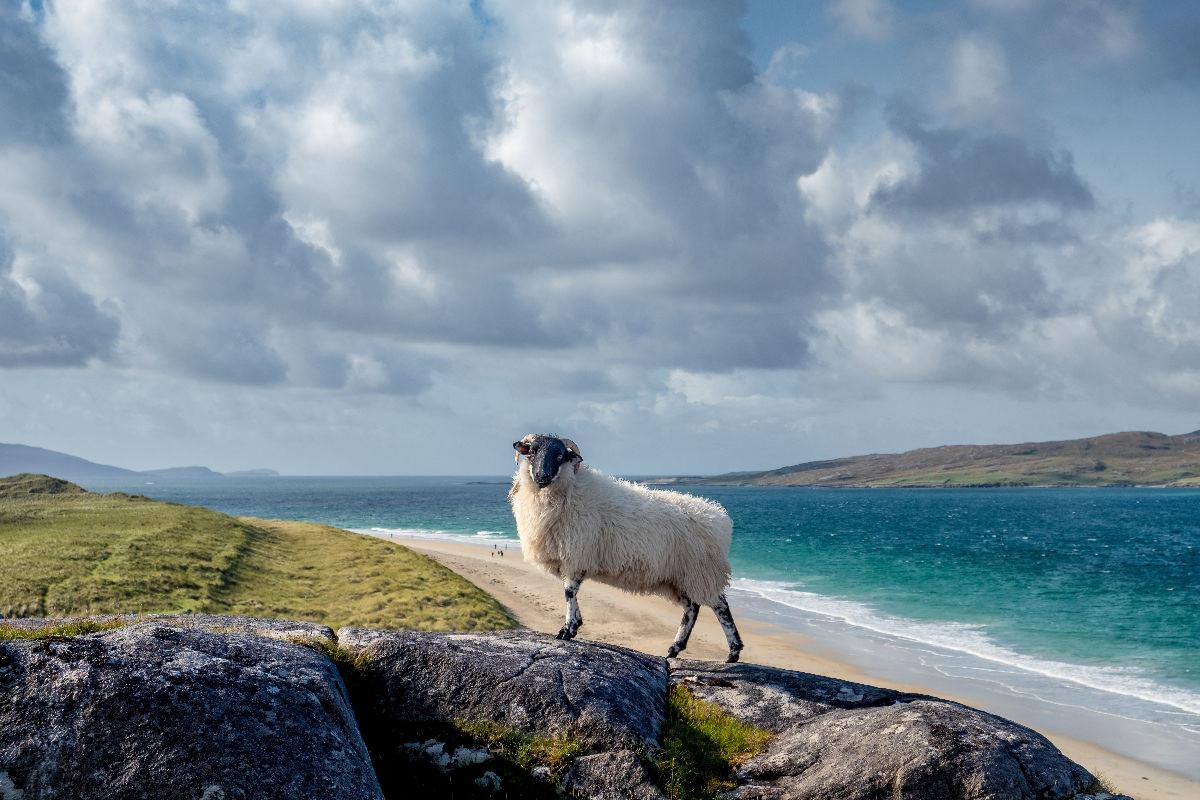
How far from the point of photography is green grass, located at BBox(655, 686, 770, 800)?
7.47 meters

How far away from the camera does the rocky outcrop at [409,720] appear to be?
518cm

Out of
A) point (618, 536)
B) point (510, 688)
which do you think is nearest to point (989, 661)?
point (618, 536)

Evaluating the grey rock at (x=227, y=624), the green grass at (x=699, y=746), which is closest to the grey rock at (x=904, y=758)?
the green grass at (x=699, y=746)

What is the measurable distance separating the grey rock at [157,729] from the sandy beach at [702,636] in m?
17.0

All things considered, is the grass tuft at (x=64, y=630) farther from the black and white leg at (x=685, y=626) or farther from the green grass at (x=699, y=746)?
the black and white leg at (x=685, y=626)

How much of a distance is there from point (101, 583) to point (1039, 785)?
27.6m

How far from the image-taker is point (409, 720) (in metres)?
7.86

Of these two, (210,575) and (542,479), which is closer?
(542,479)

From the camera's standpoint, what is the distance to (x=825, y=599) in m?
42.2

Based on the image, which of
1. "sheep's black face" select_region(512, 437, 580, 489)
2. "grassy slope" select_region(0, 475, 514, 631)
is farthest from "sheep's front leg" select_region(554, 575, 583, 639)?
"grassy slope" select_region(0, 475, 514, 631)

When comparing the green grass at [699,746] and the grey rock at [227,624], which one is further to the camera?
the grey rock at [227,624]

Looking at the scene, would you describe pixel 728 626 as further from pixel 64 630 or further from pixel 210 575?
pixel 210 575

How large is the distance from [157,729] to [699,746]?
5343 millimetres

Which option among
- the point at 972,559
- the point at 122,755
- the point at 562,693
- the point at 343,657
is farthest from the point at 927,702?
the point at 972,559
